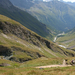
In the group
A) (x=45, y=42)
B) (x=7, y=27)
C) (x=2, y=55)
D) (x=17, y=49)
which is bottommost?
(x=2, y=55)

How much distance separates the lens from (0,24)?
99438 mm

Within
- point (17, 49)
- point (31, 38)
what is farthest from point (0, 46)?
point (31, 38)

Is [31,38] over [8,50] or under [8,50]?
over

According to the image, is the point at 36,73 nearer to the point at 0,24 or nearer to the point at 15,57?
the point at 15,57

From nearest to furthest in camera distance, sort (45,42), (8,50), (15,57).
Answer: (15,57) < (8,50) < (45,42)

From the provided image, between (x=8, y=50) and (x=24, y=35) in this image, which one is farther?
(x=24, y=35)

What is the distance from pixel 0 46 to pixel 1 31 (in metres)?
29.7

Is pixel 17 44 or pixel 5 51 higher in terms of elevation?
pixel 17 44

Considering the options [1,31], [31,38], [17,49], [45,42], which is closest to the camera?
[17,49]

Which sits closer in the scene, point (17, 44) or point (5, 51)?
point (5, 51)

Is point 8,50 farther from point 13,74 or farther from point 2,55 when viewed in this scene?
point 13,74

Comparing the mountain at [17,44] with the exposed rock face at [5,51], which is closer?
the exposed rock face at [5,51]

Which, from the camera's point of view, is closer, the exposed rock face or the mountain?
the exposed rock face

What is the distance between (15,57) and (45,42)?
86.3m
